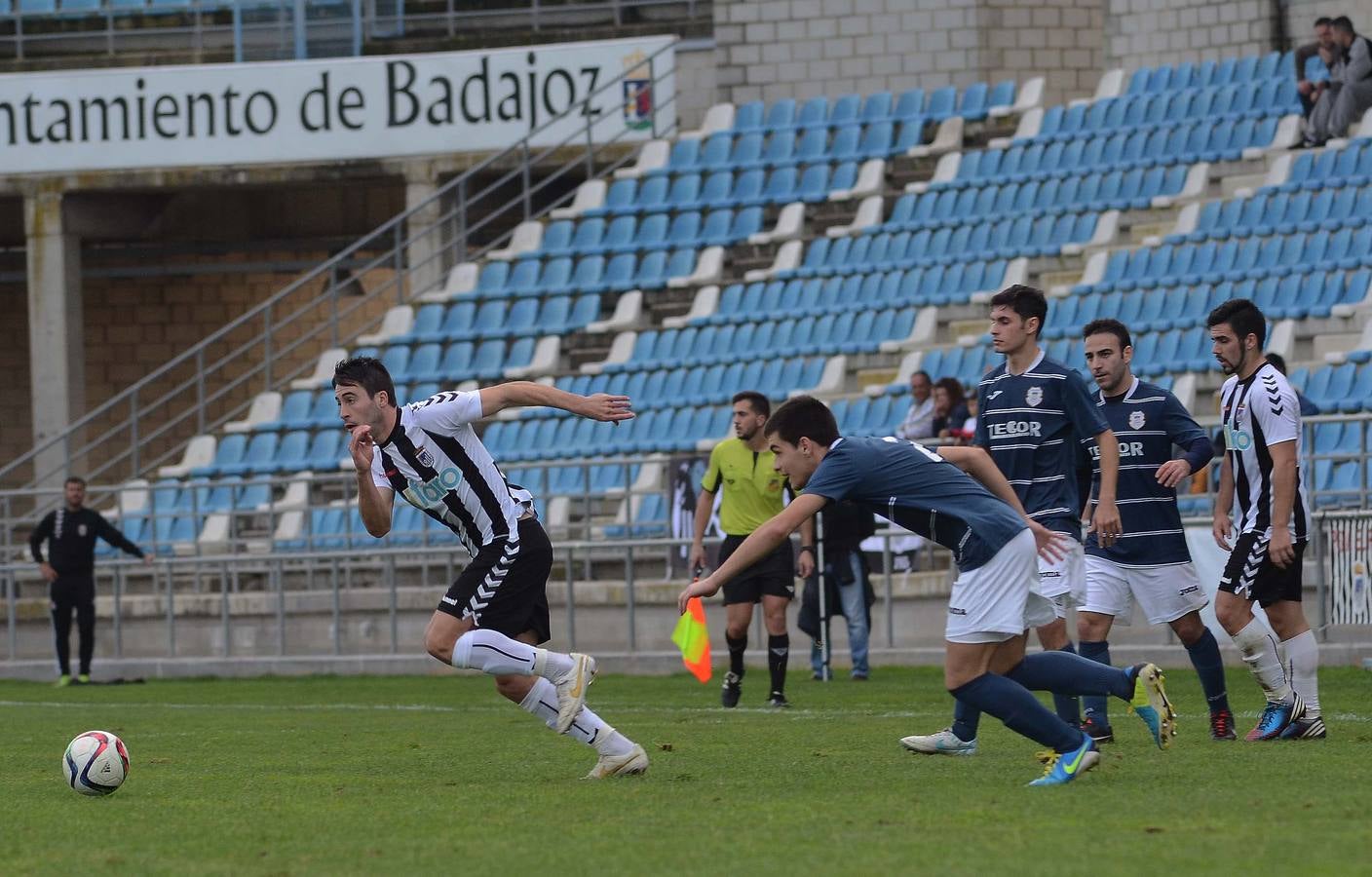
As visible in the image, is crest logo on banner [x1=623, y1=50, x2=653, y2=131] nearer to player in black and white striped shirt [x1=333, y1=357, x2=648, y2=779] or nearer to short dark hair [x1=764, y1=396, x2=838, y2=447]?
player in black and white striped shirt [x1=333, y1=357, x2=648, y2=779]

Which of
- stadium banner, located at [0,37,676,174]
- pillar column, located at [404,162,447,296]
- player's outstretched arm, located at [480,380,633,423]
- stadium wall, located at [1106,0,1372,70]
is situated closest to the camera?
player's outstretched arm, located at [480,380,633,423]

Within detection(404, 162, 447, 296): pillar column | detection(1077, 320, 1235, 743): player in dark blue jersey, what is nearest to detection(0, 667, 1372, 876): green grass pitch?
detection(1077, 320, 1235, 743): player in dark blue jersey

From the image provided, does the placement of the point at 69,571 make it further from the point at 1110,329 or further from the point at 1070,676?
the point at 1070,676

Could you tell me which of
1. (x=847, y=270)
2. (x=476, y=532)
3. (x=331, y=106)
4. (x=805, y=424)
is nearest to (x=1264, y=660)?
(x=805, y=424)

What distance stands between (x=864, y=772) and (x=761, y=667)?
9431 millimetres

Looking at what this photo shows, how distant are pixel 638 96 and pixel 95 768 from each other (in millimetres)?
19770

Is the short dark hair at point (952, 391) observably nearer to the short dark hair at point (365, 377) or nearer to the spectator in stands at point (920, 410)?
the spectator in stands at point (920, 410)

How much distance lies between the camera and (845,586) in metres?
16.3

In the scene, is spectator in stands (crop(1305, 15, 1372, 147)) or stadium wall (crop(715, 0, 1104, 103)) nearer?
spectator in stands (crop(1305, 15, 1372, 147))

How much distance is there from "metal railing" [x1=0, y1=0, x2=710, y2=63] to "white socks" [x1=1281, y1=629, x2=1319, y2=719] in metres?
19.7

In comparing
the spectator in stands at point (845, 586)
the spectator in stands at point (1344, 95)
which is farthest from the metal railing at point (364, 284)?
the spectator in stands at point (845, 586)

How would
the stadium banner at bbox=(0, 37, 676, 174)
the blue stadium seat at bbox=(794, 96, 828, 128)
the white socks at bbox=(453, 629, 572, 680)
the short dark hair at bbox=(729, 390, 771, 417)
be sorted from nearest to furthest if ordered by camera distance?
the white socks at bbox=(453, 629, 572, 680) → the short dark hair at bbox=(729, 390, 771, 417) → the blue stadium seat at bbox=(794, 96, 828, 128) → the stadium banner at bbox=(0, 37, 676, 174)

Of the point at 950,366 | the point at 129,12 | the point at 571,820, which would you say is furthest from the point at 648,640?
the point at 129,12

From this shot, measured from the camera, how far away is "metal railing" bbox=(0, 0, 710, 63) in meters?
28.6
